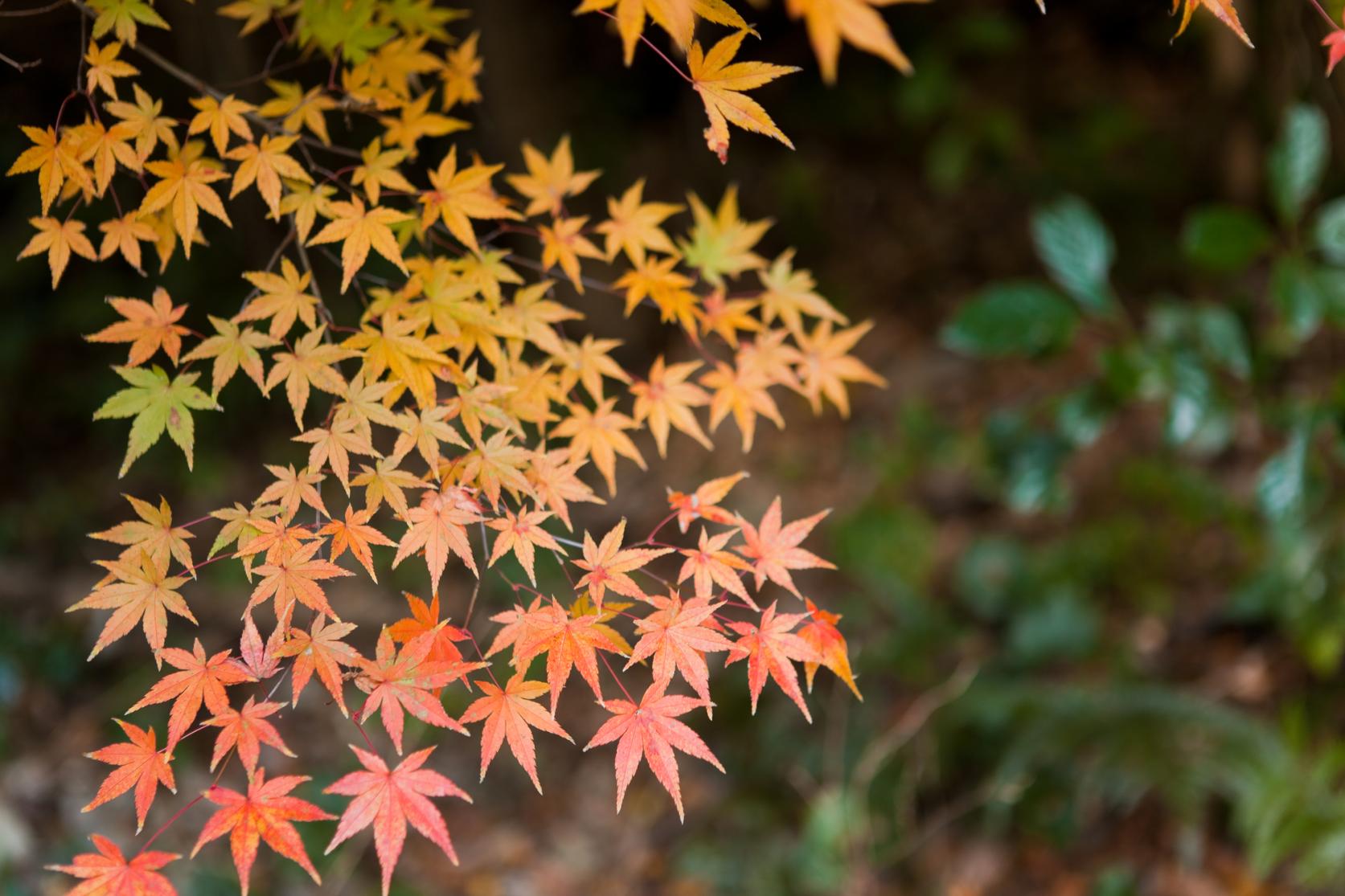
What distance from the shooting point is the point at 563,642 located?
87cm

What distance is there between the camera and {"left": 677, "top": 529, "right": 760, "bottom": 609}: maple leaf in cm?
93

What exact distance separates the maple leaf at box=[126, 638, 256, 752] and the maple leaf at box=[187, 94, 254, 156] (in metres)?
0.46

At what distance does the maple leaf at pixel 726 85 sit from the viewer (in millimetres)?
822

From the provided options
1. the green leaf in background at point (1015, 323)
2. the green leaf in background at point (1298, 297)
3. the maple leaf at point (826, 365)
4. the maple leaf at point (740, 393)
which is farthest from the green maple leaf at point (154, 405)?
the green leaf in background at point (1298, 297)

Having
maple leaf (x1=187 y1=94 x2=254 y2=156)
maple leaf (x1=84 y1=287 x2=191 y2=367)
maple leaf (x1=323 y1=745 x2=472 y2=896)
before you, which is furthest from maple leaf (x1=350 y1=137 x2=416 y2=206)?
maple leaf (x1=323 y1=745 x2=472 y2=896)

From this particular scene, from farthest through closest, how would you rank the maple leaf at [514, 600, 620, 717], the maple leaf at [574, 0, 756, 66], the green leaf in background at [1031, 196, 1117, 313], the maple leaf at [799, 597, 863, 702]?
the green leaf in background at [1031, 196, 1117, 313], the maple leaf at [799, 597, 863, 702], the maple leaf at [514, 600, 620, 717], the maple leaf at [574, 0, 756, 66]

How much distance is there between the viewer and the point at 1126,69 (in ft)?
12.3

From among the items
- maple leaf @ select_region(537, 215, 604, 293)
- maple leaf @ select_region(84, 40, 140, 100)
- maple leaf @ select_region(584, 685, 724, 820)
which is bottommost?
maple leaf @ select_region(584, 685, 724, 820)

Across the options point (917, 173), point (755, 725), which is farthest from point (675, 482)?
point (917, 173)

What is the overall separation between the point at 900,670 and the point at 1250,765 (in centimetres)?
80

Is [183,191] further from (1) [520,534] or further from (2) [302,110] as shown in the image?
(1) [520,534]

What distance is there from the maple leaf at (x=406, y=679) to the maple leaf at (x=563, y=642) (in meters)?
0.05

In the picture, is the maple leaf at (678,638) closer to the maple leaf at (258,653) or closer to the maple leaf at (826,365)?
the maple leaf at (258,653)

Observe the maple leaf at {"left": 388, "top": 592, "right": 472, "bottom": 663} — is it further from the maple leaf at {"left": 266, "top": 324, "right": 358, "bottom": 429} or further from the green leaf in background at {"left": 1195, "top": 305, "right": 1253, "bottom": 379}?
the green leaf in background at {"left": 1195, "top": 305, "right": 1253, "bottom": 379}
